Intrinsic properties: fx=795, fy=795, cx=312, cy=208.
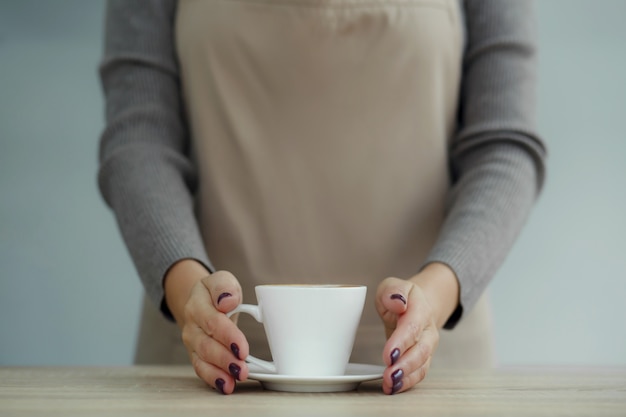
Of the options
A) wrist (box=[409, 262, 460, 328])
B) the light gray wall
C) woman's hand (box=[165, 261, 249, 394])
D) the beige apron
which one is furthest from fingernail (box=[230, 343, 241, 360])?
the light gray wall

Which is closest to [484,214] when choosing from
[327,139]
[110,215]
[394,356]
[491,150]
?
[491,150]

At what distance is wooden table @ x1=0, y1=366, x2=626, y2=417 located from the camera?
469 millimetres

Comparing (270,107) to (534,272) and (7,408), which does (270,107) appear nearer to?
(7,408)

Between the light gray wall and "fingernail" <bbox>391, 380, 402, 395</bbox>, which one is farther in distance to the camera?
the light gray wall

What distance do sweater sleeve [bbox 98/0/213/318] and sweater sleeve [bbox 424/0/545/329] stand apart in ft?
0.94

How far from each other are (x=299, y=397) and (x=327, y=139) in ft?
1.87

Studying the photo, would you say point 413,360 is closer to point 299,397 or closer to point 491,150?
point 299,397

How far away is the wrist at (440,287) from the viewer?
0.76m

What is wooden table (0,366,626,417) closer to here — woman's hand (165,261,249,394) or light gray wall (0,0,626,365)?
woman's hand (165,261,249,394)

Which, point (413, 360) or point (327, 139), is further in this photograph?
point (327, 139)

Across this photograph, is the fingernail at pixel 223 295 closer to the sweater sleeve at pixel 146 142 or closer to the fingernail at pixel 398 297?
the fingernail at pixel 398 297

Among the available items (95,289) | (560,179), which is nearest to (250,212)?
(95,289)

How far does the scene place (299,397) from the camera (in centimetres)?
54

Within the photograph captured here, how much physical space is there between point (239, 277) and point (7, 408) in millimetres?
610
